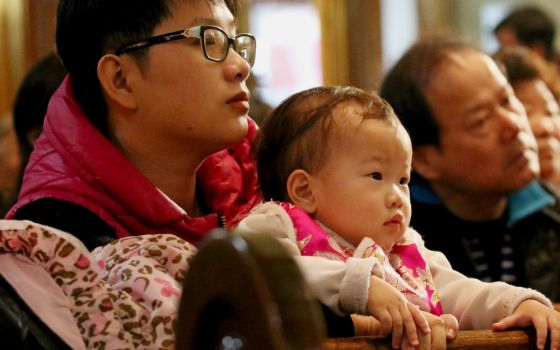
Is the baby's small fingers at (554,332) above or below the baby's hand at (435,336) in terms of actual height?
below

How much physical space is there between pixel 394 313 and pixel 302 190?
40 cm

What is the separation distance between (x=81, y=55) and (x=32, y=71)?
41.0 inches

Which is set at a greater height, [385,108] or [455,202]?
[385,108]

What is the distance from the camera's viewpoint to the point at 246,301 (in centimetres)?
116

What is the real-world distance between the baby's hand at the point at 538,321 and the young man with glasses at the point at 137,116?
2.01 feet

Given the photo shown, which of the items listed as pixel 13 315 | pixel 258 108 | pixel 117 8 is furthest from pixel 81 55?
pixel 258 108

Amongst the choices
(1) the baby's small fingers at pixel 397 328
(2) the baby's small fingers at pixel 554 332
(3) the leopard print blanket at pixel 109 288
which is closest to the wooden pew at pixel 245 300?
(3) the leopard print blanket at pixel 109 288

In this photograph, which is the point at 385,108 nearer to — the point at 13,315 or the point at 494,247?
the point at 13,315

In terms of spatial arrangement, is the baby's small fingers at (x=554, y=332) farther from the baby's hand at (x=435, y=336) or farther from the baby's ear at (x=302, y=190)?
the baby's ear at (x=302, y=190)

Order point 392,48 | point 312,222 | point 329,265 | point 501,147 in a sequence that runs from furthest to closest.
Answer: point 392,48 → point 501,147 → point 312,222 → point 329,265

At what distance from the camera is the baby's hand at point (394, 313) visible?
64.9 inches

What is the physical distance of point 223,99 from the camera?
6.65 feet

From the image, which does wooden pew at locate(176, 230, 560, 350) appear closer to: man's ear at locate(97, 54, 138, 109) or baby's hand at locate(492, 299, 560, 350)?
baby's hand at locate(492, 299, 560, 350)

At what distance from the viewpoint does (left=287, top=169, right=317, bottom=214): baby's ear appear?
1985 millimetres
